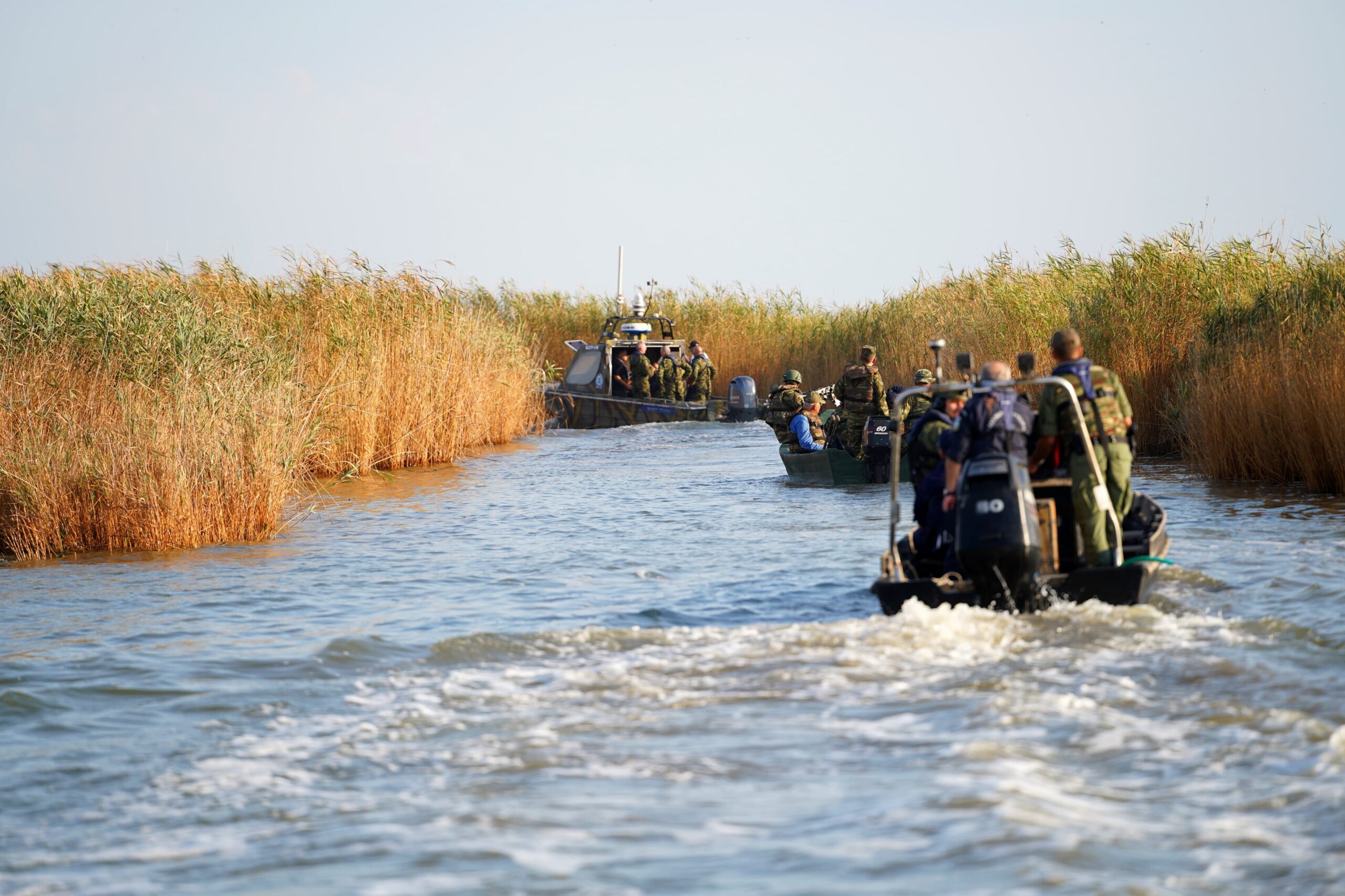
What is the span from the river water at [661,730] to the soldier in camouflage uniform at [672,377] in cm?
1508

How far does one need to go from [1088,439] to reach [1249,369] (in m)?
6.73

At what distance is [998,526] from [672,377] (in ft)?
61.5

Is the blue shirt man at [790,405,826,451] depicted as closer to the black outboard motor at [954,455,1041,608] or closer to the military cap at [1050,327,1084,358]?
the military cap at [1050,327,1084,358]

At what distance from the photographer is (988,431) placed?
693cm

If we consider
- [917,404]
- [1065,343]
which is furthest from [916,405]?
[1065,343]

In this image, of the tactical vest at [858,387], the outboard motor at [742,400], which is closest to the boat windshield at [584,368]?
the outboard motor at [742,400]

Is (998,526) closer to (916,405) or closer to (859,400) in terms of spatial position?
(916,405)

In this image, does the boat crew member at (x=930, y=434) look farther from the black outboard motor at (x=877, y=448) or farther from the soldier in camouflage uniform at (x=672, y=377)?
the soldier in camouflage uniform at (x=672, y=377)

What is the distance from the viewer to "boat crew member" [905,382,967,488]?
7957 millimetres

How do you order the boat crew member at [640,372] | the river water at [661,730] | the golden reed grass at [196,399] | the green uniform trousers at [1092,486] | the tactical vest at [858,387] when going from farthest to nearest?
the boat crew member at [640,372], the tactical vest at [858,387], the golden reed grass at [196,399], the green uniform trousers at [1092,486], the river water at [661,730]

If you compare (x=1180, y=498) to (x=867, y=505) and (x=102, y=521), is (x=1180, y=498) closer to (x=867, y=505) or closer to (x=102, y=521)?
(x=867, y=505)

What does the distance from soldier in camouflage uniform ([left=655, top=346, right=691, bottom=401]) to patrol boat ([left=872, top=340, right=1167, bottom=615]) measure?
692 inches

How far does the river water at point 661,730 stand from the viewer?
404 centimetres

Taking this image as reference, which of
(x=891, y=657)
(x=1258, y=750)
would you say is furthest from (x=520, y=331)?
(x=1258, y=750)
